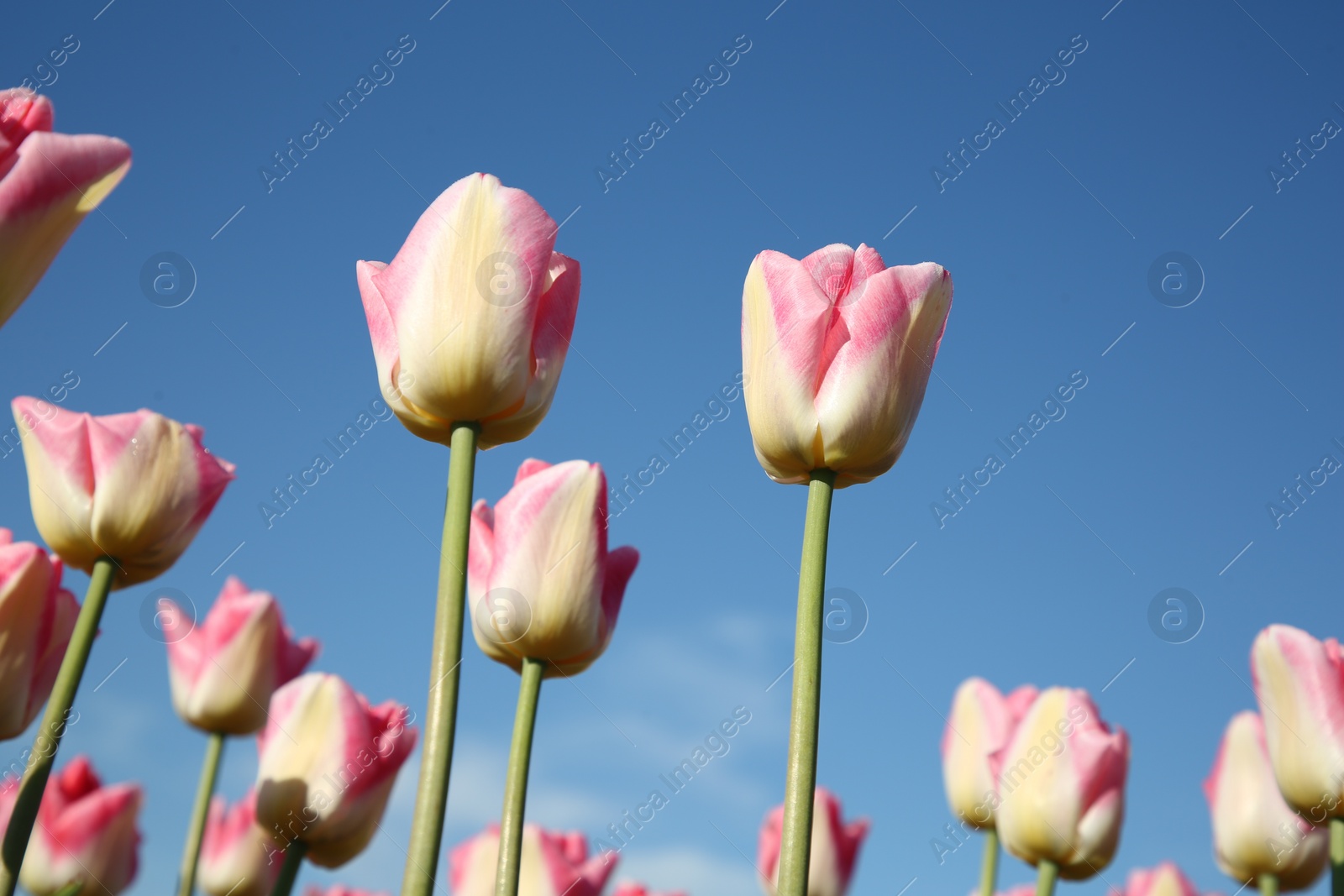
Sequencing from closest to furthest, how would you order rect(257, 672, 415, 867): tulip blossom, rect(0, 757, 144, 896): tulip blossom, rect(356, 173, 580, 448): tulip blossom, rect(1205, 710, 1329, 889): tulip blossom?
rect(356, 173, 580, 448): tulip blossom
rect(257, 672, 415, 867): tulip blossom
rect(0, 757, 144, 896): tulip blossom
rect(1205, 710, 1329, 889): tulip blossom

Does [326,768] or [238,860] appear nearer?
[326,768]

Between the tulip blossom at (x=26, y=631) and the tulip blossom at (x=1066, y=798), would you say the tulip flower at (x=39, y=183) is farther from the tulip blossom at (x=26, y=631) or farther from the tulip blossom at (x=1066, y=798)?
the tulip blossom at (x=1066, y=798)

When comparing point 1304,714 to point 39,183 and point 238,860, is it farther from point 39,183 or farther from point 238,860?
point 238,860

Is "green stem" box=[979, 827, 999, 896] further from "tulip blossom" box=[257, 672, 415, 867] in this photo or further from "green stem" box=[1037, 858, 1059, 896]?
"tulip blossom" box=[257, 672, 415, 867]

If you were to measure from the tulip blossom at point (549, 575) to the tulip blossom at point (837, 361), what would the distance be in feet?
1.11

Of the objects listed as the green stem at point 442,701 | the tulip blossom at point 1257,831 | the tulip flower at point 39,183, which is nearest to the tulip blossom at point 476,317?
the green stem at point 442,701

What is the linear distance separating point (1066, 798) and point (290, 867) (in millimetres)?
1831

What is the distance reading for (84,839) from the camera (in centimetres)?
252

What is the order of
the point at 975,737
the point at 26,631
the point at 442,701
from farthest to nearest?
the point at 975,737 < the point at 26,631 < the point at 442,701

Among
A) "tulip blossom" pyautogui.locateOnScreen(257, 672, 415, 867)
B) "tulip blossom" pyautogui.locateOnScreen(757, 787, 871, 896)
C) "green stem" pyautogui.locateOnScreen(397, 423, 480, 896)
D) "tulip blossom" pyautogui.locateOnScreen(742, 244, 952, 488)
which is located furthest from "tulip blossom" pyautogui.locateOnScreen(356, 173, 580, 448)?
"tulip blossom" pyautogui.locateOnScreen(757, 787, 871, 896)

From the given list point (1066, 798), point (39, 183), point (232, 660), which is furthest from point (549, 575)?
point (1066, 798)

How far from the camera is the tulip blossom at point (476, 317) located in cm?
150

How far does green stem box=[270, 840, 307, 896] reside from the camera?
183 centimetres

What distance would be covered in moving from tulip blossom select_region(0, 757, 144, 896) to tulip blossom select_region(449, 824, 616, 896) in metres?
0.77
